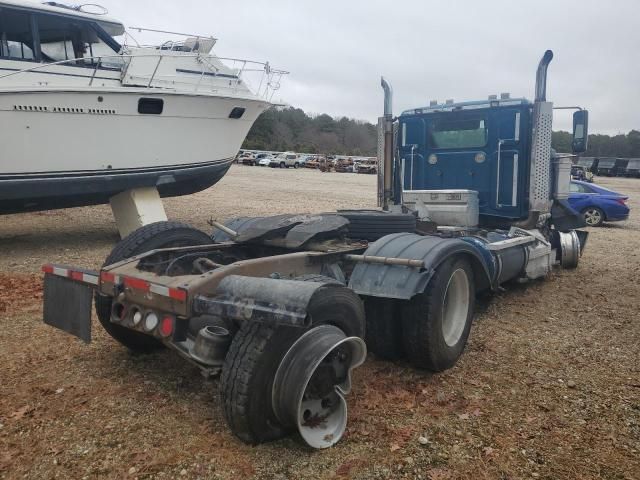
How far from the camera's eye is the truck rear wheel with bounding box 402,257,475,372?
3.77 metres

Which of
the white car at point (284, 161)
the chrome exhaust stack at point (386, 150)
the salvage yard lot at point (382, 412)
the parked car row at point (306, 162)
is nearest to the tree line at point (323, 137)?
the parked car row at point (306, 162)

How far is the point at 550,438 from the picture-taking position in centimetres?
307

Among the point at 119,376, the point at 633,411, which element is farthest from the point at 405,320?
the point at 119,376

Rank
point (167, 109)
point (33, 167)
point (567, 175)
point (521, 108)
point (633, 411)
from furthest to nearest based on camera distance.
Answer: point (167, 109) < point (33, 167) < point (567, 175) < point (521, 108) < point (633, 411)

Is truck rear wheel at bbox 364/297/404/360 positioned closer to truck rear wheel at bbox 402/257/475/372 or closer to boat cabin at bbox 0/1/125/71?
truck rear wheel at bbox 402/257/475/372

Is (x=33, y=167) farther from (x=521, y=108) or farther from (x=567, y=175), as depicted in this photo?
(x=567, y=175)

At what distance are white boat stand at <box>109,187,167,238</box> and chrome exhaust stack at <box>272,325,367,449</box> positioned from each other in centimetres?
687

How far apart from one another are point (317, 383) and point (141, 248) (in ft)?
6.19

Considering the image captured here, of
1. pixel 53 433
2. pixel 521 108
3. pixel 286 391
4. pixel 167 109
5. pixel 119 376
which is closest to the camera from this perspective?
pixel 286 391

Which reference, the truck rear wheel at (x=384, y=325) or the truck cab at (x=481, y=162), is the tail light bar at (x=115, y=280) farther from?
the truck cab at (x=481, y=162)

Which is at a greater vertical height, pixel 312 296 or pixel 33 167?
pixel 33 167

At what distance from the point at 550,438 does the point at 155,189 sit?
314 inches

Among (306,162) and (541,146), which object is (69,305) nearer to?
(541,146)

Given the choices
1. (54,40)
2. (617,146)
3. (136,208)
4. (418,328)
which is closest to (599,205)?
(136,208)
